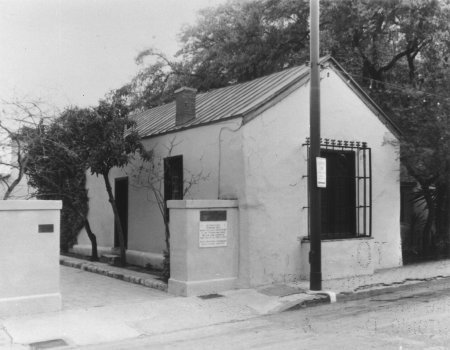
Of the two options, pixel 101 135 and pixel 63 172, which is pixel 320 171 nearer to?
pixel 101 135

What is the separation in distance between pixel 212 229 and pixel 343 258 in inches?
129

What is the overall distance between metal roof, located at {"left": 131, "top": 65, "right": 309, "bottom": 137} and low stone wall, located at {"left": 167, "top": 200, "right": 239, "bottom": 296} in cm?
209

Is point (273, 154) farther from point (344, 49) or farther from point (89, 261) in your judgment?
point (344, 49)

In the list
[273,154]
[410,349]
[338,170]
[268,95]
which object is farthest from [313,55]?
[410,349]

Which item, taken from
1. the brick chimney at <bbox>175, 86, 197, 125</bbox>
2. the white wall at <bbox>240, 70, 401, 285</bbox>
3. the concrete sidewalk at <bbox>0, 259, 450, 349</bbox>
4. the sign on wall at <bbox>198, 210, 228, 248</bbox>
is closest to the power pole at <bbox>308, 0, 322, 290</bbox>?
the concrete sidewalk at <bbox>0, 259, 450, 349</bbox>

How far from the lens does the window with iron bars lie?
39.2 feet

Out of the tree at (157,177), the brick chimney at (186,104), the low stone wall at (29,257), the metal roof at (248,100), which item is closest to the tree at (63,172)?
the tree at (157,177)

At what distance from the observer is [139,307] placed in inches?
347

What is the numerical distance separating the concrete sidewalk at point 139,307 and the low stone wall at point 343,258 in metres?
0.28

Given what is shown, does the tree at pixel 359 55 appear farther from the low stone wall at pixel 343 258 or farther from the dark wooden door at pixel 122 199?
the dark wooden door at pixel 122 199

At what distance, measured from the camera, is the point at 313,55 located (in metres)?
9.79

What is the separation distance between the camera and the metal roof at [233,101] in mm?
10945

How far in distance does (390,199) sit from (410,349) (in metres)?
7.39

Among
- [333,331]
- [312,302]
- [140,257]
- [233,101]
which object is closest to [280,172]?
[233,101]
